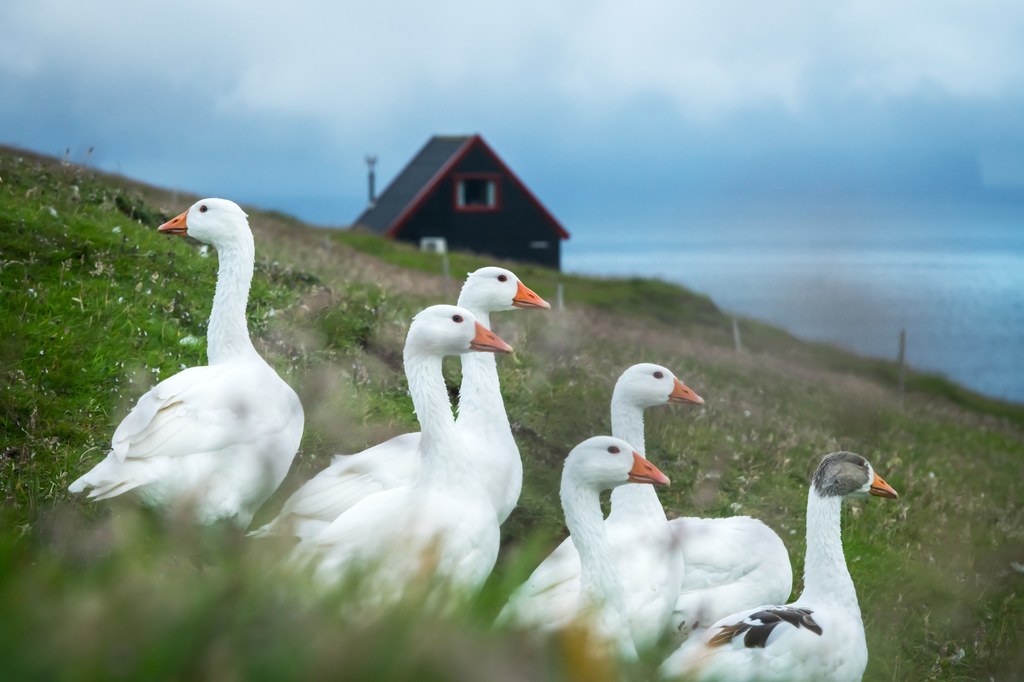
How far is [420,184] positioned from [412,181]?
48.3 inches

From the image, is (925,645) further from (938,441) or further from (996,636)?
(938,441)

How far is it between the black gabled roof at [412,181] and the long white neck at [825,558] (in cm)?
4465

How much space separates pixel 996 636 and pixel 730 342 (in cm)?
2508

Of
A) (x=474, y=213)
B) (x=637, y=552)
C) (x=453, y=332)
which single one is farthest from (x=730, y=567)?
(x=474, y=213)

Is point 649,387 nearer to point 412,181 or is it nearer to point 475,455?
point 475,455

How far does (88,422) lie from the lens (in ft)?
29.9

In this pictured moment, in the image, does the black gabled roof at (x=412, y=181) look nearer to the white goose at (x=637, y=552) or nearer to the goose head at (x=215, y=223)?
the goose head at (x=215, y=223)

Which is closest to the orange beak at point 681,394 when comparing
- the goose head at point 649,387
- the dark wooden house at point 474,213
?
the goose head at point 649,387

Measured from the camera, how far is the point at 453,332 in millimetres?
6602

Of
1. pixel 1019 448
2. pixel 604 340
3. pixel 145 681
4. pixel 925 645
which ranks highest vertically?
pixel 145 681

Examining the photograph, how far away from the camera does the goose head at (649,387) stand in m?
7.75

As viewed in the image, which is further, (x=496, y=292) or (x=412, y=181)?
(x=412, y=181)

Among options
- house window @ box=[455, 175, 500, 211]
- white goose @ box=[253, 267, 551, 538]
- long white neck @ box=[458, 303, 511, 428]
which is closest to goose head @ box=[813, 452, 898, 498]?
white goose @ box=[253, 267, 551, 538]

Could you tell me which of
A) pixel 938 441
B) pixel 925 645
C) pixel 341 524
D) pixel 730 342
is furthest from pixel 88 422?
pixel 730 342
